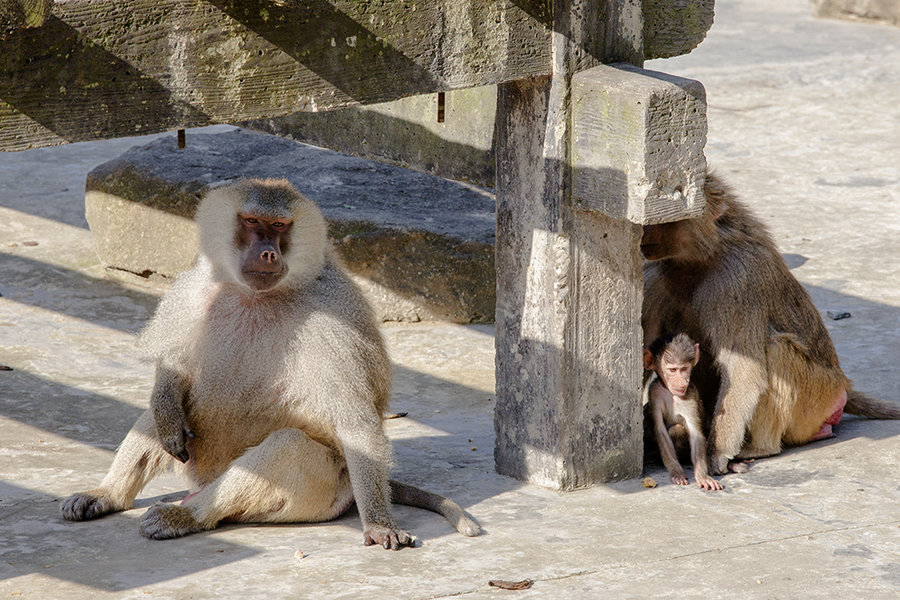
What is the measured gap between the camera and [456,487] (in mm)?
5090

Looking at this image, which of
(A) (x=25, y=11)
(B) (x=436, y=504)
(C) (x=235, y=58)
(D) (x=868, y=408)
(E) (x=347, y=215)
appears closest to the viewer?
(A) (x=25, y=11)

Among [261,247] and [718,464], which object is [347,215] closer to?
[718,464]

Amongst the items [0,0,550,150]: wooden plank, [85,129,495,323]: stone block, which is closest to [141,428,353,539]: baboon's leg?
[0,0,550,150]: wooden plank

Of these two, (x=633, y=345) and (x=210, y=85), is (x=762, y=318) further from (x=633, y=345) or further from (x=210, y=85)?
(x=210, y=85)

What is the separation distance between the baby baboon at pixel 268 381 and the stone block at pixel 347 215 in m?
2.78

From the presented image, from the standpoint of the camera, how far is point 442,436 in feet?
19.4

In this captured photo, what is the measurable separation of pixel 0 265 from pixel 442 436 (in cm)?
393

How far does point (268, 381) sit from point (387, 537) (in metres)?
0.72

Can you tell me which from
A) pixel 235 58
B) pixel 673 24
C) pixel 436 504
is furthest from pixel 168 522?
pixel 673 24

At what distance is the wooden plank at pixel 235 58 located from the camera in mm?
3709

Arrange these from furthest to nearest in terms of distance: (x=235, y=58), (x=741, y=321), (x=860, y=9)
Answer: (x=860, y=9), (x=741, y=321), (x=235, y=58)

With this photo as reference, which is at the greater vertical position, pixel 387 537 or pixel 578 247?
pixel 578 247

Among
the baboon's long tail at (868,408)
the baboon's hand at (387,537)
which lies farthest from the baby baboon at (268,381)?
the baboon's long tail at (868,408)

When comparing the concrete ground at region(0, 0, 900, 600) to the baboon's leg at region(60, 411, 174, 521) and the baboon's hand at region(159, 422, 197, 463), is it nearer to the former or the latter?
the baboon's leg at region(60, 411, 174, 521)
